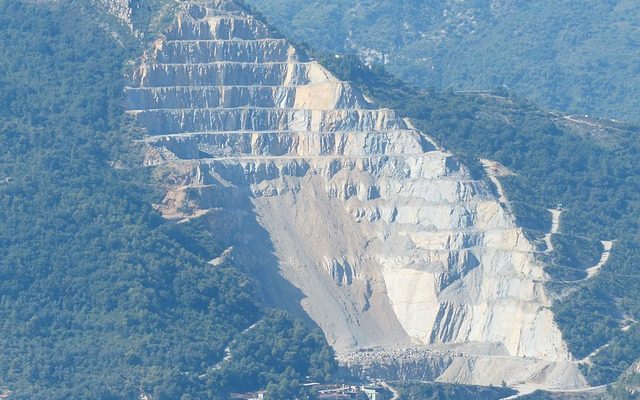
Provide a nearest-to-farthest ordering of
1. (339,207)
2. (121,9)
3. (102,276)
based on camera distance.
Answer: (102,276)
(339,207)
(121,9)

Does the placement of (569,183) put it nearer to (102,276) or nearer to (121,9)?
(121,9)

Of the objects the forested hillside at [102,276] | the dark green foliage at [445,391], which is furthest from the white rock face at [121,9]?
the dark green foliage at [445,391]

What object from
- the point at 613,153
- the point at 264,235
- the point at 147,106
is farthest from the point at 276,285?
the point at 613,153

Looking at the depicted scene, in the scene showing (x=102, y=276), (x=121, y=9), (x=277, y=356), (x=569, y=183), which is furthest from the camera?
(x=569, y=183)

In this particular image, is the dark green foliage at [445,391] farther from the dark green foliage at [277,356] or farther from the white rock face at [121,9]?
the white rock face at [121,9]

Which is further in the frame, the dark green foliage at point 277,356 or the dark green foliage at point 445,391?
the dark green foliage at point 445,391

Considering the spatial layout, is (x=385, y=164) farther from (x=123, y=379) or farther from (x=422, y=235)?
(x=123, y=379)

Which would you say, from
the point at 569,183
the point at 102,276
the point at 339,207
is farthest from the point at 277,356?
the point at 569,183

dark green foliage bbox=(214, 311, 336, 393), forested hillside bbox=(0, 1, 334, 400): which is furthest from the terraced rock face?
dark green foliage bbox=(214, 311, 336, 393)
